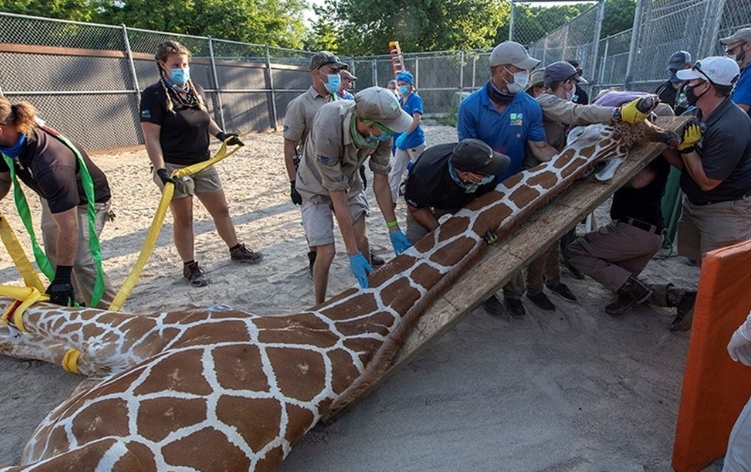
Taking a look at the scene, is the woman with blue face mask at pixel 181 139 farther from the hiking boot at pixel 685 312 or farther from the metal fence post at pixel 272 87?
the metal fence post at pixel 272 87

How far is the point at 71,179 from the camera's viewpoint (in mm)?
3047

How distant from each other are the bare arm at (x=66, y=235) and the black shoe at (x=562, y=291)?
12.6 ft

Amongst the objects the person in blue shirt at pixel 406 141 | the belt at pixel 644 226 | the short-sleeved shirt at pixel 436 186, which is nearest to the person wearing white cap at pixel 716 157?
the belt at pixel 644 226

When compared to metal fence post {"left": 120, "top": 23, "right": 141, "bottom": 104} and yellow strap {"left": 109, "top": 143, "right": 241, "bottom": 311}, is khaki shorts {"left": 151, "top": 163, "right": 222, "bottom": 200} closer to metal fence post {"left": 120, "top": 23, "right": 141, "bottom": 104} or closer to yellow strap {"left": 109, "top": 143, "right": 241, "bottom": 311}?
yellow strap {"left": 109, "top": 143, "right": 241, "bottom": 311}

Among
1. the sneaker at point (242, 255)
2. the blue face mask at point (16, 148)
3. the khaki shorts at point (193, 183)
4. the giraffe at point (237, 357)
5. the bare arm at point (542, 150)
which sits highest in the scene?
the blue face mask at point (16, 148)

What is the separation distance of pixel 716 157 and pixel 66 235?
4.43 metres

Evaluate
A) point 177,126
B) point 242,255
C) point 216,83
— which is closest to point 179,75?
point 177,126

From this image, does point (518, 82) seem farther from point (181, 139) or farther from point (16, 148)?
point (16, 148)

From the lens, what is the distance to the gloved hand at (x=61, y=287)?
3064 mm

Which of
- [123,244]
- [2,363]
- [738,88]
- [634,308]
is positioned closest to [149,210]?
[123,244]

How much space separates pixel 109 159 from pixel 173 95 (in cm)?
782

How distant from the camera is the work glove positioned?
63.3 inches

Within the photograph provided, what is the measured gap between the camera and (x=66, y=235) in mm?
3018

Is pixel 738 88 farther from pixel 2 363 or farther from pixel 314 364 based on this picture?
pixel 2 363
